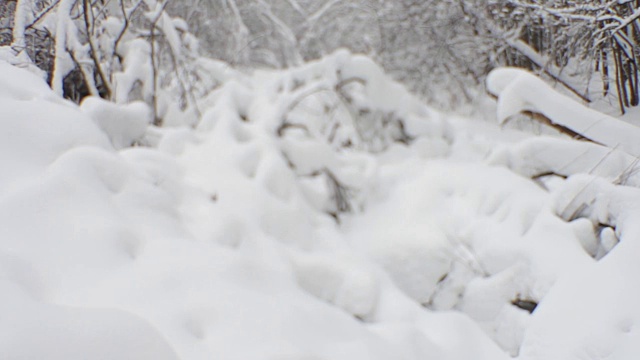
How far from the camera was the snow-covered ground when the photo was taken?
1166mm

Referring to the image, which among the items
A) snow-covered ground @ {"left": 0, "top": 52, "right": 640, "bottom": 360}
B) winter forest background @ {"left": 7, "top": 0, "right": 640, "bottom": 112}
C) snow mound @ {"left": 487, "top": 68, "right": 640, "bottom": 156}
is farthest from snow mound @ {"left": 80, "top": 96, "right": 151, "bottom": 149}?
snow mound @ {"left": 487, "top": 68, "right": 640, "bottom": 156}

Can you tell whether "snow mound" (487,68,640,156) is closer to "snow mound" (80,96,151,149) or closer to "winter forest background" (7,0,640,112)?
"winter forest background" (7,0,640,112)

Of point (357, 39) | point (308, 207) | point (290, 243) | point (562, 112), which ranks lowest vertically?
point (357, 39)

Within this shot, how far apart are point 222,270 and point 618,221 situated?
1.34 m

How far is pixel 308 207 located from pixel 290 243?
59cm

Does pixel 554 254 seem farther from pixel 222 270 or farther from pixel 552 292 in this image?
pixel 222 270

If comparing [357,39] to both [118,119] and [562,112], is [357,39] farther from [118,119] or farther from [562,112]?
[562,112]

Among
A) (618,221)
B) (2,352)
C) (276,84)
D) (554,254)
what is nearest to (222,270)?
(2,352)

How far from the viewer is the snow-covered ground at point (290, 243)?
117cm

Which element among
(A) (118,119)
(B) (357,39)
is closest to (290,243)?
(A) (118,119)

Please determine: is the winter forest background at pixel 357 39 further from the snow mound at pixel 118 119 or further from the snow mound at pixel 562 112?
the snow mound at pixel 562 112

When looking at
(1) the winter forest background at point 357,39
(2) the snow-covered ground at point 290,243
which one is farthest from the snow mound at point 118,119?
(1) the winter forest background at point 357,39

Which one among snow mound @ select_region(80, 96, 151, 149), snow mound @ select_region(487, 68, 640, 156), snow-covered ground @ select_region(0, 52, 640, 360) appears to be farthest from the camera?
snow mound @ select_region(80, 96, 151, 149)

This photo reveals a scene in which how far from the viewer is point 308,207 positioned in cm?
274
